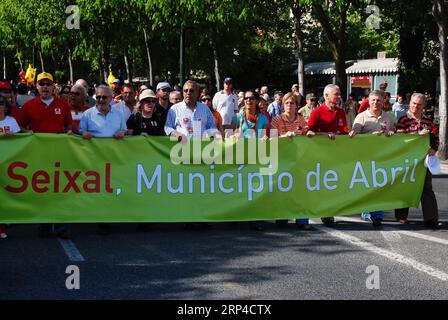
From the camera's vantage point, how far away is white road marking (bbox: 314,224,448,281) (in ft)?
23.3

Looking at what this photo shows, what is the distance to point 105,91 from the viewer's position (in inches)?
356

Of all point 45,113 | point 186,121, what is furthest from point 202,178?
point 45,113

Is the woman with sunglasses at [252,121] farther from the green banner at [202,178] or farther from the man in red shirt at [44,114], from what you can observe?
the man in red shirt at [44,114]

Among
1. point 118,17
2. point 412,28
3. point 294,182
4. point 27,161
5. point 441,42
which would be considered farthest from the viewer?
point 118,17

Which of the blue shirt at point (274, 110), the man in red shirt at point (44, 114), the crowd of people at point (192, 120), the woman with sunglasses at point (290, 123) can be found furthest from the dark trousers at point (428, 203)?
the blue shirt at point (274, 110)

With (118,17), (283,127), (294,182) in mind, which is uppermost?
(118,17)

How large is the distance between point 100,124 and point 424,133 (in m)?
4.03

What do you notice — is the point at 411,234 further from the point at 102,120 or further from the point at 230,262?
the point at 102,120

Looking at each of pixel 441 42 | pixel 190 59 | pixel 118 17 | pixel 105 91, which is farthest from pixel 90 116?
pixel 190 59

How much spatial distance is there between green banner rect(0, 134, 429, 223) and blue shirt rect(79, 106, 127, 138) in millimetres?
205

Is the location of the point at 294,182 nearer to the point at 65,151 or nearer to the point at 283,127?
the point at 283,127

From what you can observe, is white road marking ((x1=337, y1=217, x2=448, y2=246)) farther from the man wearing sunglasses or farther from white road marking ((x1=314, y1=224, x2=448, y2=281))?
the man wearing sunglasses

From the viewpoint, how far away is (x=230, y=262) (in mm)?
7555
